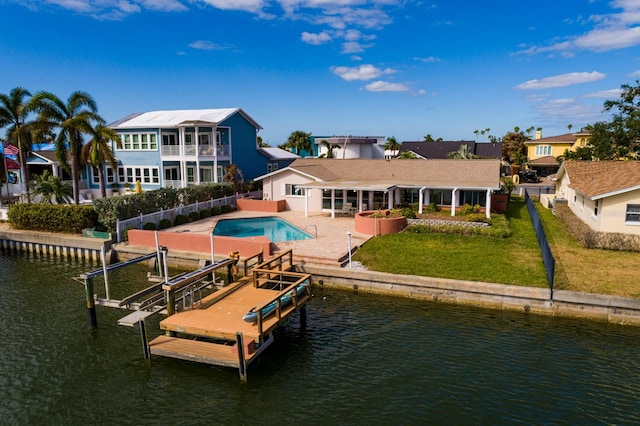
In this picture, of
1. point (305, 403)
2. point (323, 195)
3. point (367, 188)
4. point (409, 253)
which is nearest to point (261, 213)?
point (323, 195)

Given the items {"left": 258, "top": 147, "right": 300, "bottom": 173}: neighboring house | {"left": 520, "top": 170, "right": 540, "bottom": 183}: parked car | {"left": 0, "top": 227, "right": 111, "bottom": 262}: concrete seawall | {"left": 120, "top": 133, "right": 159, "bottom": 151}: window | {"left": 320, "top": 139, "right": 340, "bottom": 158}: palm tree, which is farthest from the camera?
{"left": 520, "top": 170, "right": 540, "bottom": 183}: parked car

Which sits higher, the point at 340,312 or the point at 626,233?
the point at 626,233

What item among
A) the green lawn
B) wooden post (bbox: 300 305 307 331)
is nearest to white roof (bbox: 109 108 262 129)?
the green lawn

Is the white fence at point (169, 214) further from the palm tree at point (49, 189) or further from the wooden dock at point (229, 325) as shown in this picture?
the wooden dock at point (229, 325)

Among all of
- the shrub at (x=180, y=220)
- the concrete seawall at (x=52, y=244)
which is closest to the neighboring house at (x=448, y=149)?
the shrub at (x=180, y=220)

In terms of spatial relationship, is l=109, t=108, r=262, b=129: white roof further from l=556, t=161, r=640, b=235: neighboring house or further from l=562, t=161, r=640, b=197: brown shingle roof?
l=556, t=161, r=640, b=235: neighboring house

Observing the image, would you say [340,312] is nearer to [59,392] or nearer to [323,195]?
[59,392]
